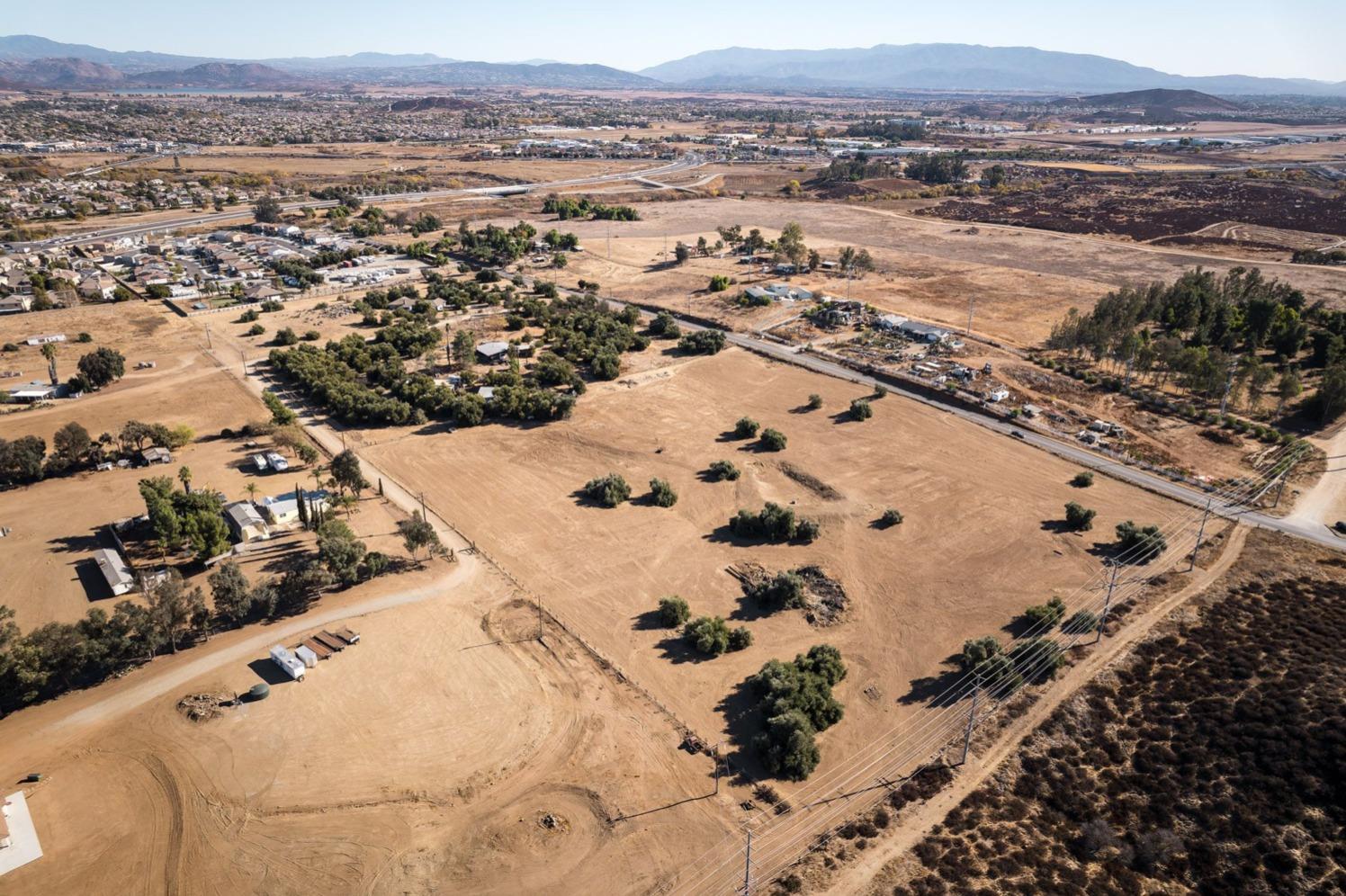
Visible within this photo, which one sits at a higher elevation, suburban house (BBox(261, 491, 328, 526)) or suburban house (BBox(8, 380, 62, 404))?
suburban house (BBox(8, 380, 62, 404))

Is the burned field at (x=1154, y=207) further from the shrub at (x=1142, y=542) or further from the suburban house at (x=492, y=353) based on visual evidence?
the suburban house at (x=492, y=353)

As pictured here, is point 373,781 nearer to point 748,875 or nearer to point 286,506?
point 748,875

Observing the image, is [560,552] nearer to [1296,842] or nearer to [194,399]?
[1296,842]

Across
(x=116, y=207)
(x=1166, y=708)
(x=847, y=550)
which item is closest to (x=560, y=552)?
(x=847, y=550)

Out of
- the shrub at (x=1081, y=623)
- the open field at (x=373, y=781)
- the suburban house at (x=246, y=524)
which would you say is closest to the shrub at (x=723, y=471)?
the open field at (x=373, y=781)

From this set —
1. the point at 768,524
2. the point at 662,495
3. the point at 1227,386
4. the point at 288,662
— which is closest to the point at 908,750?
the point at 768,524

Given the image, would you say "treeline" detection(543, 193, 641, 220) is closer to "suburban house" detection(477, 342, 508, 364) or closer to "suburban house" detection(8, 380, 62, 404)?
"suburban house" detection(477, 342, 508, 364)

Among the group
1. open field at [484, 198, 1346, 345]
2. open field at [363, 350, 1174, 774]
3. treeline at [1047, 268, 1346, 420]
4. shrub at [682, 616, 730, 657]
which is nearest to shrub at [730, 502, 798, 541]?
open field at [363, 350, 1174, 774]
